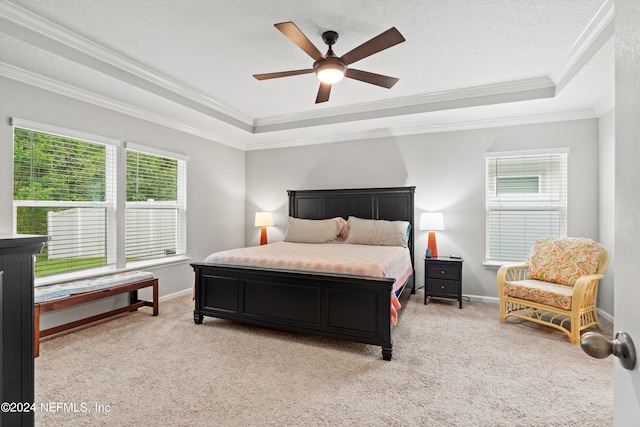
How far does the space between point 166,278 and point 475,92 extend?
15.6 ft

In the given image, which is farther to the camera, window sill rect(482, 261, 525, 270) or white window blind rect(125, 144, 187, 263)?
window sill rect(482, 261, 525, 270)

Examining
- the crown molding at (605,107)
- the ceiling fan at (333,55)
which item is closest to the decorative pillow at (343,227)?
the ceiling fan at (333,55)

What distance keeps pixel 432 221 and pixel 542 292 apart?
1549 millimetres

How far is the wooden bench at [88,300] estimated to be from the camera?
8.95 ft

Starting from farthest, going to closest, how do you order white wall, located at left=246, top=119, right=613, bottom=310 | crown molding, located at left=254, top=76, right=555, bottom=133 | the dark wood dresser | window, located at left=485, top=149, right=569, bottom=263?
window, located at left=485, top=149, right=569, bottom=263, white wall, located at left=246, top=119, right=613, bottom=310, crown molding, located at left=254, top=76, right=555, bottom=133, the dark wood dresser

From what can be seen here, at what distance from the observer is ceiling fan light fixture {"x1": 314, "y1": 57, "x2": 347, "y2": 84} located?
257 cm

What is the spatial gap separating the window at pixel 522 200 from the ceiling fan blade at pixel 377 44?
9.25ft

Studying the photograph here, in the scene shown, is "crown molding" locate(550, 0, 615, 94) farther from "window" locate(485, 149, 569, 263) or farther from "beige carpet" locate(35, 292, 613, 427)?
"beige carpet" locate(35, 292, 613, 427)

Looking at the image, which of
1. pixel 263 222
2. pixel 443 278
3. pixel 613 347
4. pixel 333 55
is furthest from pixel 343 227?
pixel 613 347

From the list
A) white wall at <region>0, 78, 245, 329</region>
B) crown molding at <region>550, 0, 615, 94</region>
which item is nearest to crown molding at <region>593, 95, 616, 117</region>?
crown molding at <region>550, 0, 615, 94</region>

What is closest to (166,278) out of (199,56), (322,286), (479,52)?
(322,286)

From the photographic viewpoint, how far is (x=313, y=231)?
15.5 ft

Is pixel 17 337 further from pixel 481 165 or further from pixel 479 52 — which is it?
pixel 481 165

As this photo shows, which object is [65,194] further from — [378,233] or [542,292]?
[542,292]
